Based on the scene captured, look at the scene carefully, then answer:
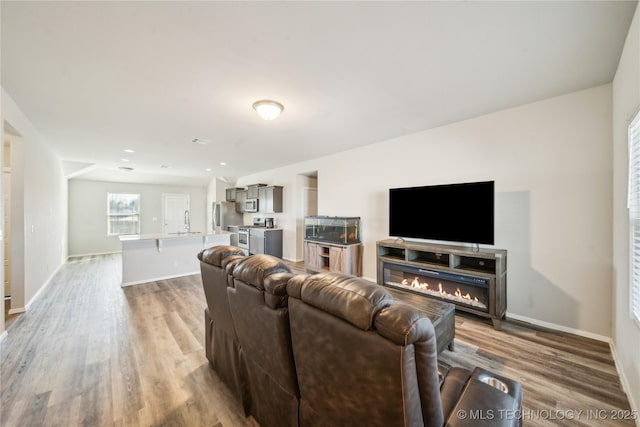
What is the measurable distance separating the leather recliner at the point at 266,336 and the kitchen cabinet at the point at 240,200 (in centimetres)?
667

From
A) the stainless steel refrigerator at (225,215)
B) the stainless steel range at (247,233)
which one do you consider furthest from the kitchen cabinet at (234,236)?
the stainless steel range at (247,233)

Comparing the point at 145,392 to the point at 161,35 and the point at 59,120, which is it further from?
the point at 59,120

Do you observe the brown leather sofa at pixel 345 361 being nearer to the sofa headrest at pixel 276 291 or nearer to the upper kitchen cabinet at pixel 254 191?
→ the sofa headrest at pixel 276 291

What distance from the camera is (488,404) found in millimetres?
949

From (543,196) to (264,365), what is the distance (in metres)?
3.25

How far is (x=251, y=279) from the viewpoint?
128 cm

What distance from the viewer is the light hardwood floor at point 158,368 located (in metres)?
1.56

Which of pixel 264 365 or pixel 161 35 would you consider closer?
pixel 264 365

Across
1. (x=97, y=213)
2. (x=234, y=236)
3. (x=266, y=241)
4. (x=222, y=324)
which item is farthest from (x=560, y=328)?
(x=97, y=213)

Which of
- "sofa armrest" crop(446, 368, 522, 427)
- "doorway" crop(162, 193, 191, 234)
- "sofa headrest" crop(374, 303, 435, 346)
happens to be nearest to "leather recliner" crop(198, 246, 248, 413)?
"sofa headrest" crop(374, 303, 435, 346)

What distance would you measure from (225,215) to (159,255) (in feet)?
12.1

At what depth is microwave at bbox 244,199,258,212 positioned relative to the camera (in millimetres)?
7197

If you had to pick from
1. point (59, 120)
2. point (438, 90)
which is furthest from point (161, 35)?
point (59, 120)

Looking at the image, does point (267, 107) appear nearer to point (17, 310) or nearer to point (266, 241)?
point (17, 310)
